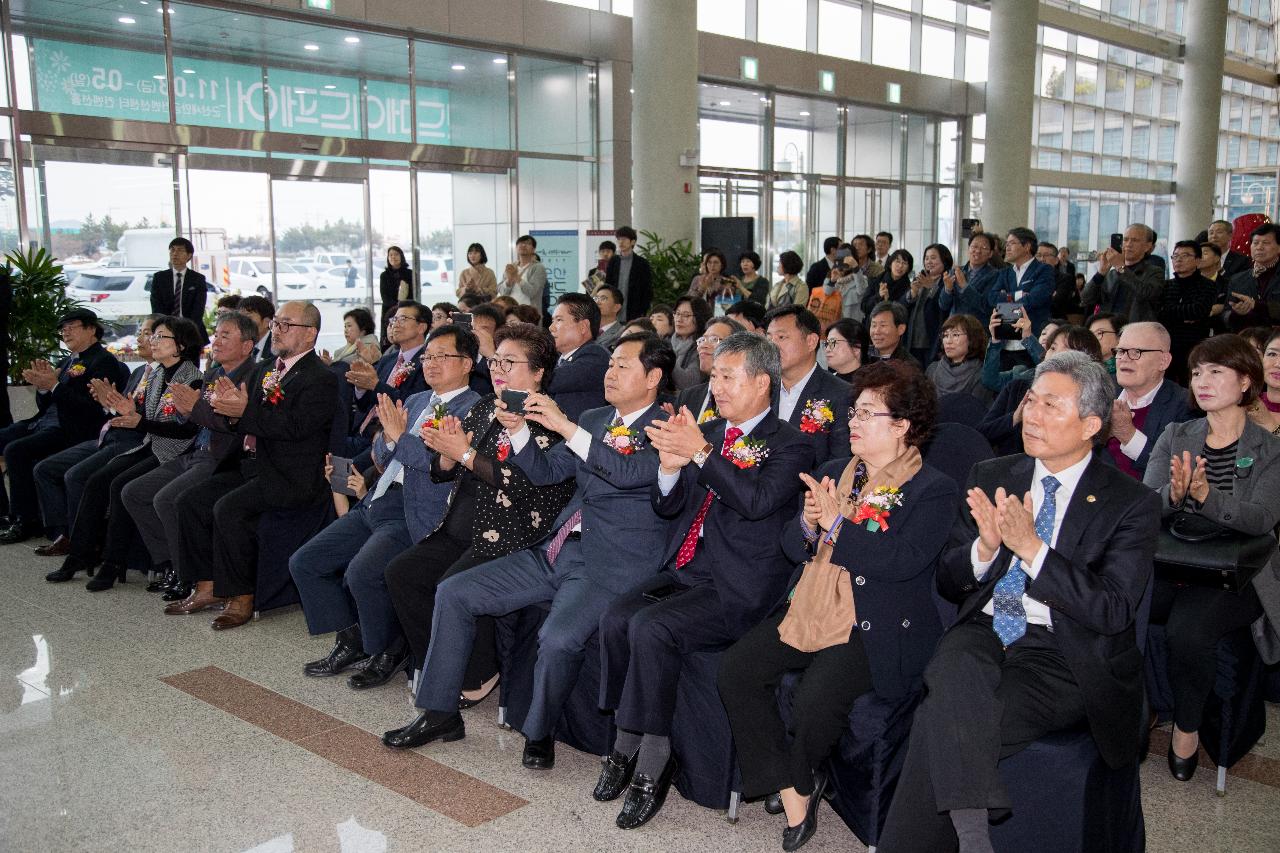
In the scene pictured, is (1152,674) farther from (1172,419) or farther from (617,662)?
(617,662)

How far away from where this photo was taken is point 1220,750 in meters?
3.35

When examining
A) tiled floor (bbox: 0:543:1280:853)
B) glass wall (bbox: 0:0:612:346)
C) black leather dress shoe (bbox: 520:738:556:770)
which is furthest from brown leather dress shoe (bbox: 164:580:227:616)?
glass wall (bbox: 0:0:612:346)

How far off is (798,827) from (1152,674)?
4.88ft

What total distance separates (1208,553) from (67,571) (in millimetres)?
5593

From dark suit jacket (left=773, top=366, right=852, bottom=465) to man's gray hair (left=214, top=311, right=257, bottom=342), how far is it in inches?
122

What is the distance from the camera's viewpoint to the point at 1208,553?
10.3 feet

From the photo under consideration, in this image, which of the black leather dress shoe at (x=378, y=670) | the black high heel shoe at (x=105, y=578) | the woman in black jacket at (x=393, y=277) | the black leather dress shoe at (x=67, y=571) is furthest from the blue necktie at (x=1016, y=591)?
the woman in black jacket at (x=393, y=277)

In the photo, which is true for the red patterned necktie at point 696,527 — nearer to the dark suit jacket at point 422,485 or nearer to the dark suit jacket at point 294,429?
the dark suit jacket at point 422,485

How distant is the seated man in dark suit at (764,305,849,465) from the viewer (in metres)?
3.95

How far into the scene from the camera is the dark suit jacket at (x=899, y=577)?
113 inches

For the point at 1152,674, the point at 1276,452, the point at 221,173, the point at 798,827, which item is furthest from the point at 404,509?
the point at 221,173

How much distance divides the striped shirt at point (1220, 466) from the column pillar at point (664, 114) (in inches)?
393

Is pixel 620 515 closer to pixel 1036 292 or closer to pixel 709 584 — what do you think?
pixel 709 584

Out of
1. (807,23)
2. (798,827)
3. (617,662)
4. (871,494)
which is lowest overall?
(798,827)
